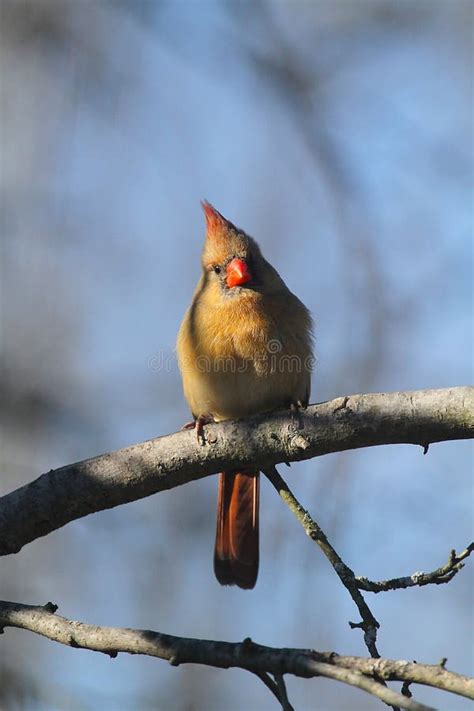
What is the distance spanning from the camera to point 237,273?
155 inches

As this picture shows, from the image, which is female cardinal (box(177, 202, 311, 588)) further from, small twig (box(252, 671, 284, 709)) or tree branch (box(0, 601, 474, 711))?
small twig (box(252, 671, 284, 709))

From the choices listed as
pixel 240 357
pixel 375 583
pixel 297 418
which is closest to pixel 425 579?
pixel 375 583

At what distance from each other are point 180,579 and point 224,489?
86.6 inches

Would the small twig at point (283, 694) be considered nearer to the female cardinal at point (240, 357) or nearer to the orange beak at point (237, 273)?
the female cardinal at point (240, 357)

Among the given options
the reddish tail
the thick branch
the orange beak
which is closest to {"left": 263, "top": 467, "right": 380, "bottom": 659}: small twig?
the thick branch

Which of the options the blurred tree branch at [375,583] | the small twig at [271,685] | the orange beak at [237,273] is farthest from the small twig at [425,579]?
the orange beak at [237,273]

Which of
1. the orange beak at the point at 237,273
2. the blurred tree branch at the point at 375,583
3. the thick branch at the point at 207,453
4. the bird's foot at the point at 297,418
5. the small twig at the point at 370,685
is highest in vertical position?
the orange beak at the point at 237,273

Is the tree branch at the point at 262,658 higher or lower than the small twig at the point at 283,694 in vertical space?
higher

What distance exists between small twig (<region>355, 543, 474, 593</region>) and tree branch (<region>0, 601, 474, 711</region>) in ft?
1.88

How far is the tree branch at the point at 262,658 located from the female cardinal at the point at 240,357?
4.94 feet

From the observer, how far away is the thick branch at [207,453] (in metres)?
2.50

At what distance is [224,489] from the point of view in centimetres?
394

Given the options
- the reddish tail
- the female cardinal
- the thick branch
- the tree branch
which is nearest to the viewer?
the tree branch

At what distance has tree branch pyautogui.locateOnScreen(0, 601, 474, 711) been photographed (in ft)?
5.81
